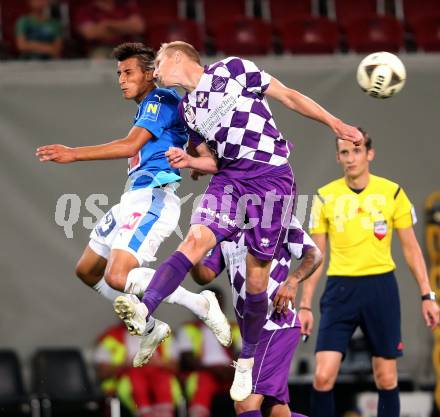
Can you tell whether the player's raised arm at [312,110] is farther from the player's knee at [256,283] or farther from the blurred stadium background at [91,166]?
the blurred stadium background at [91,166]

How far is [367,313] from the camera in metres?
8.43

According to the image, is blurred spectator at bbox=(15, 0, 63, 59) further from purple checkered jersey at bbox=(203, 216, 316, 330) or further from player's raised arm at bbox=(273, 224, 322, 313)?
player's raised arm at bbox=(273, 224, 322, 313)

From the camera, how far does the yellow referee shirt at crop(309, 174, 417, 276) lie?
845cm

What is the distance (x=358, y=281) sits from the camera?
8453 millimetres

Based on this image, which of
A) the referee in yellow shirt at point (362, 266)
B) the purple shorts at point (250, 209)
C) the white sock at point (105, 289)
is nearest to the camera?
the purple shorts at point (250, 209)

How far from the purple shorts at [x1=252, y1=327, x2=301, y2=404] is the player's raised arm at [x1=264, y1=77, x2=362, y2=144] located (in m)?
1.40

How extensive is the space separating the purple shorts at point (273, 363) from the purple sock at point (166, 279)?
2.75 ft

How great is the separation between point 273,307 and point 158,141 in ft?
4.27

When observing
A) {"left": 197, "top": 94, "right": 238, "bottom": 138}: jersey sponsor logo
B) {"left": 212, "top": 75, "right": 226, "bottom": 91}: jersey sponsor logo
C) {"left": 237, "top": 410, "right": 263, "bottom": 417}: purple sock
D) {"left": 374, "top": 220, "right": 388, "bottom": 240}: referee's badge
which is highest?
{"left": 212, "top": 75, "right": 226, "bottom": 91}: jersey sponsor logo

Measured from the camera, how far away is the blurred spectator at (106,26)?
1202cm

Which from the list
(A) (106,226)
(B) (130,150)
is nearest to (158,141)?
(B) (130,150)

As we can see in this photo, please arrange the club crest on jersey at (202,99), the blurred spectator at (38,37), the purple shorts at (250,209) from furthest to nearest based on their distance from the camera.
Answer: the blurred spectator at (38,37)
the club crest on jersey at (202,99)
the purple shorts at (250,209)

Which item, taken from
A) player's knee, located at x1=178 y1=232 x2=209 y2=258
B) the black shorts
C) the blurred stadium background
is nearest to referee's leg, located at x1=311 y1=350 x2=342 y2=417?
the black shorts

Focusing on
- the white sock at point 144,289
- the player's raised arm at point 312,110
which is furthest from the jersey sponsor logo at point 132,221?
the player's raised arm at point 312,110
